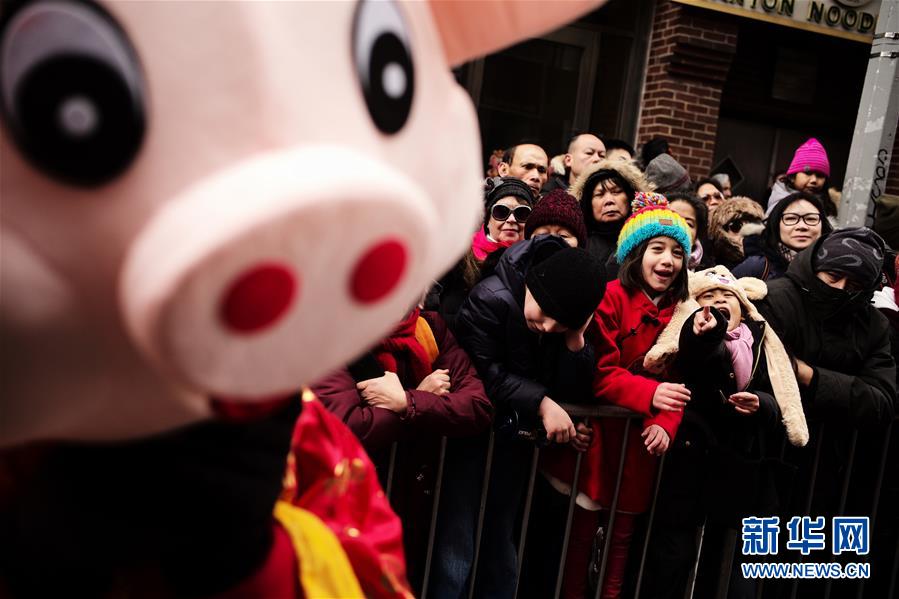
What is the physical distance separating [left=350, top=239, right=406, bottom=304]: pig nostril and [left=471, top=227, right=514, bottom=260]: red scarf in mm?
2636

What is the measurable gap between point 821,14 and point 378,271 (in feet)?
29.8

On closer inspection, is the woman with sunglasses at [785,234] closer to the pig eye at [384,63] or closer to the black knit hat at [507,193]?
the black knit hat at [507,193]

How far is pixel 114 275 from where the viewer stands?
2.49ft

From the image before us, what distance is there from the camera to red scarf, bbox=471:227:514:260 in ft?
11.5

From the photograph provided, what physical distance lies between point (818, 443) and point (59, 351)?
132 inches

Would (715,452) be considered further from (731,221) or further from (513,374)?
(731,221)

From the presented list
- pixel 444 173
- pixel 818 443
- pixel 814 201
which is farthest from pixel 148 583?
pixel 814 201

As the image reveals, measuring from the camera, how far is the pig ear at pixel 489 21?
3.59 feet

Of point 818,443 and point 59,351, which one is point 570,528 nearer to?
point 818,443

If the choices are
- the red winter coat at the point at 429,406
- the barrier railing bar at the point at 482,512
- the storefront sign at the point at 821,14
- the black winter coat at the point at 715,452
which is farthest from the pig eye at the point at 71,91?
the storefront sign at the point at 821,14

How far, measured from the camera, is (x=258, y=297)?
72 cm

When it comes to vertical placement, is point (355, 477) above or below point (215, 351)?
below

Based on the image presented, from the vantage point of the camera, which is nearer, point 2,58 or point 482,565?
point 2,58

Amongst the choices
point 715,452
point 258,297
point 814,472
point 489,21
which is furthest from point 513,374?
point 258,297
